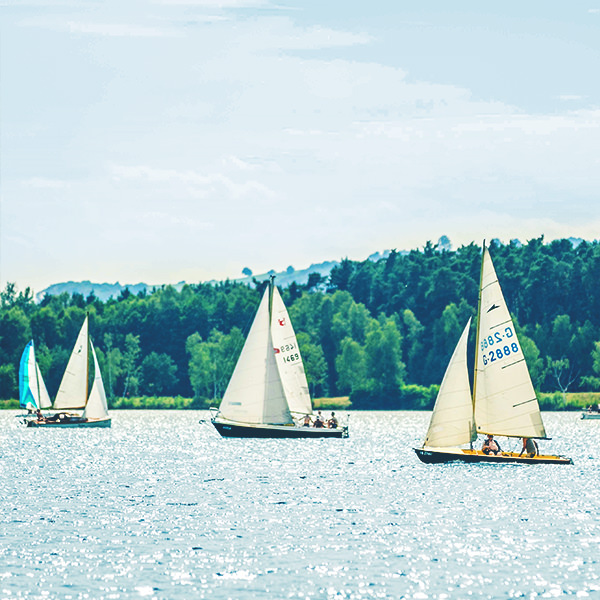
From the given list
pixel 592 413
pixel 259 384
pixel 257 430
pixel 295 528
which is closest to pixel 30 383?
pixel 257 430

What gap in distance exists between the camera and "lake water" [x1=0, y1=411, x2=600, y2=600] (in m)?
32.5

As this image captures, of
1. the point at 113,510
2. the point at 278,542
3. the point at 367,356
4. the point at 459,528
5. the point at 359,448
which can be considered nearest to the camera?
the point at 278,542

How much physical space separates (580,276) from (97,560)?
553ft

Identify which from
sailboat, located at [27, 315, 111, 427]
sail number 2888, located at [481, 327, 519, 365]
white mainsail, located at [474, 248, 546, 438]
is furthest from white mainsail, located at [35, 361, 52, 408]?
sail number 2888, located at [481, 327, 519, 365]

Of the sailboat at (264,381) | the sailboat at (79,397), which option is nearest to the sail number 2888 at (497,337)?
the sailboat at (264,381)

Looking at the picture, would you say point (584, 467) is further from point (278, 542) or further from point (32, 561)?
point (32, 561)

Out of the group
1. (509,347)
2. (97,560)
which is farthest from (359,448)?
(97,560)

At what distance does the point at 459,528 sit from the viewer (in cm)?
4322

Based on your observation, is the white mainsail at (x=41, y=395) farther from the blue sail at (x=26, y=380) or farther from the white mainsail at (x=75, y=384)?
the white mainsail at (x=75, y=384)

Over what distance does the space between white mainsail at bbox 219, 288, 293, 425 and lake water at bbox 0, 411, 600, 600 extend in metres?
6.35

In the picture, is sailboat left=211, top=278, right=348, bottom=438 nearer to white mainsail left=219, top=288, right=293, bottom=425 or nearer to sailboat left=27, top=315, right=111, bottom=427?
white mainsail left=219, top=288, right=293, bottom=425

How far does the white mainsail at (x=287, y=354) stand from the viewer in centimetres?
8869

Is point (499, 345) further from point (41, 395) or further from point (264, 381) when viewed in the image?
point (41, 395)

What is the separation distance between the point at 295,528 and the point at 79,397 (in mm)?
72841
